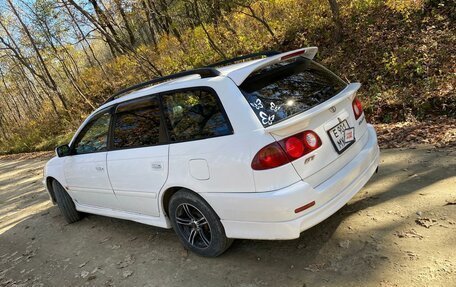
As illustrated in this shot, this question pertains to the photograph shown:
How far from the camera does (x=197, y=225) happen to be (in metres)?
3.72

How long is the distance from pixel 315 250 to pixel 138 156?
2083 millimetres

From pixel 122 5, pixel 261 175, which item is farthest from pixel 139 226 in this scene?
pixel 122 5

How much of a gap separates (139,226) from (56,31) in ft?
71.5

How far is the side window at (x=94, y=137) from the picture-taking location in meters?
4.63

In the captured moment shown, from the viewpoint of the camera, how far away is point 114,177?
4371 millimetres

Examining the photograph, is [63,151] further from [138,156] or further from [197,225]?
[197,225]

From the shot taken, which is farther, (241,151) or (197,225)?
(197,225)

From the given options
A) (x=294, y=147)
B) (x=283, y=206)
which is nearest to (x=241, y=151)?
(x=294, y=147)

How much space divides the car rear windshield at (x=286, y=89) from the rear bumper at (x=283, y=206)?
0.63m

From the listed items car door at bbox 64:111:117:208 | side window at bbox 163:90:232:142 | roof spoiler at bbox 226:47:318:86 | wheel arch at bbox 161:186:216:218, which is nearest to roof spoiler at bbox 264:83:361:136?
side window at bbox 163:90:232:142

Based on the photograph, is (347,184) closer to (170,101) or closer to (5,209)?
(170,101)

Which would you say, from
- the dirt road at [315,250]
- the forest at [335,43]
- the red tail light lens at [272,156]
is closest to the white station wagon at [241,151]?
the red tail light lens at [272,156]

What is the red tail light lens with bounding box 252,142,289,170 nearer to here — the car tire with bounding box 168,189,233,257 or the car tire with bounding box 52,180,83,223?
the car tire with bounding box 168,189,233,257

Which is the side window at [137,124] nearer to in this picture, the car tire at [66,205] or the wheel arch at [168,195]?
the wheel arch at [168,195]
